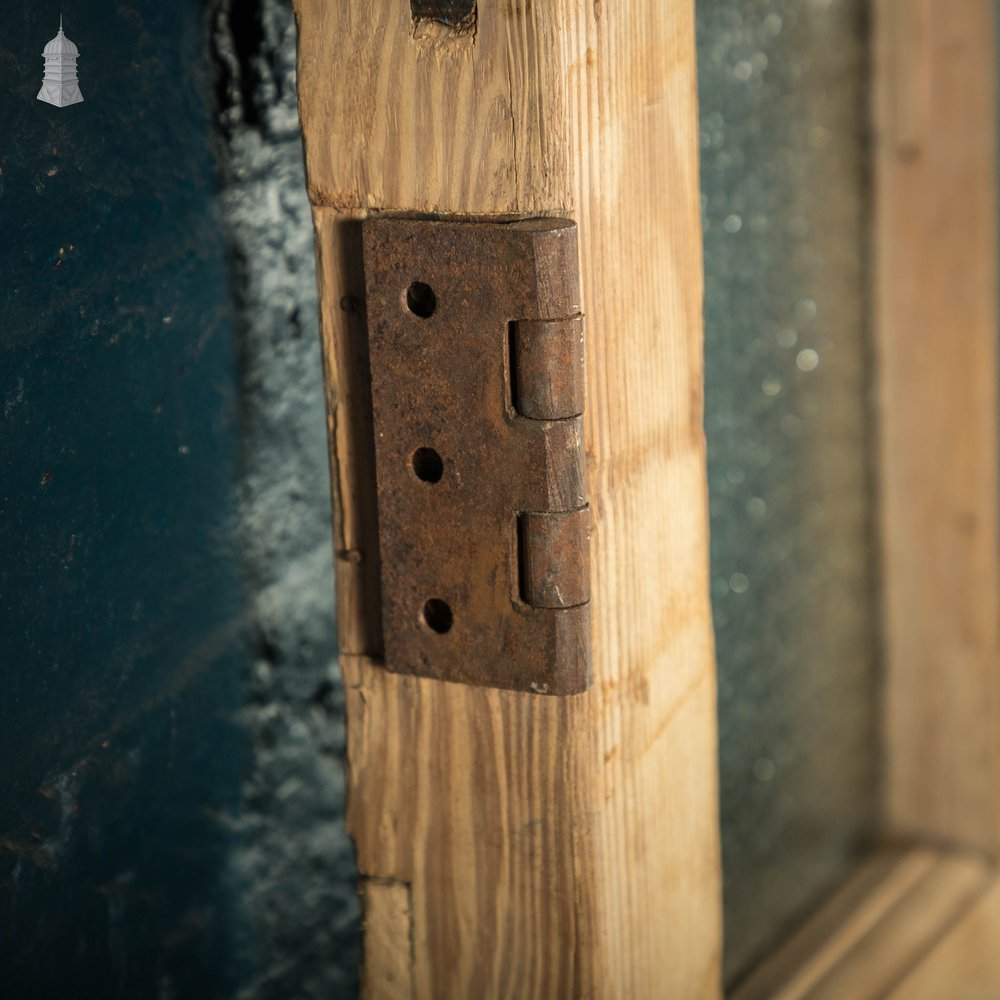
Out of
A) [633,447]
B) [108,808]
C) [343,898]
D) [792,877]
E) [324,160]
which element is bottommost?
[792,877]

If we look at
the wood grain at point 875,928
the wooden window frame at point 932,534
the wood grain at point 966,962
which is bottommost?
the wood grain at point 966,962

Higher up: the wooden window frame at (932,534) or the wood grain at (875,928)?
the wooden window frame at (932,534)

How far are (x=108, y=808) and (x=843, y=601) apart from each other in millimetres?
648

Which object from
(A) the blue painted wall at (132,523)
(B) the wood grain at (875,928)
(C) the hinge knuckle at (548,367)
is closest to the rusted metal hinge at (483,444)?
(C) the hinge knuckle at (548,367)

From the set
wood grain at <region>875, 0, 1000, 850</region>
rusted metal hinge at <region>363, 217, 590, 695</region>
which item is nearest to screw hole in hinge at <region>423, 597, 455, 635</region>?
rusted metal hinge at <region>363, 217, 590, 695</region>

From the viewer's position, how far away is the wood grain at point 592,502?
57cm

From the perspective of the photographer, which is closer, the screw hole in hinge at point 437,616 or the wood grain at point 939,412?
the screw hole in hinge at point 437,616

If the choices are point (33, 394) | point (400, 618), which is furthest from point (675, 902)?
point (33, 394)

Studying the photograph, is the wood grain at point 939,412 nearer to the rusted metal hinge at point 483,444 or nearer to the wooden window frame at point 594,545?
the wooden window frame at point 594,545

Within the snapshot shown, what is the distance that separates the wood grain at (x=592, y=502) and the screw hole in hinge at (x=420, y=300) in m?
0.03

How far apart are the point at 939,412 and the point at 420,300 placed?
0.62 metres

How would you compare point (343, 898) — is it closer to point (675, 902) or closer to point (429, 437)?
point (675, 902)

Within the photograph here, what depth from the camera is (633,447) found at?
625 millimetres

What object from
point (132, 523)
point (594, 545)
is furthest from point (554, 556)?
point (132, 523)
